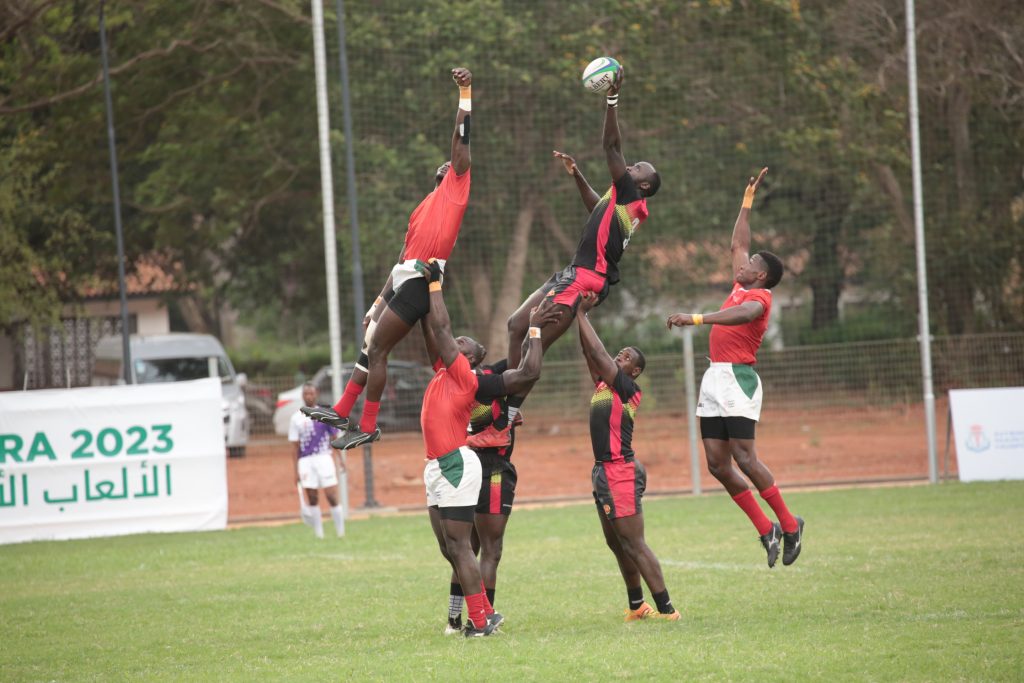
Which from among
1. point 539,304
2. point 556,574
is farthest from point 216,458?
point 539,304

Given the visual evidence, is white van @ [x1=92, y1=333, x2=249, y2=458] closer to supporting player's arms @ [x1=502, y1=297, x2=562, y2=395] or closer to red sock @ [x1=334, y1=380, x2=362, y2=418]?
red sock @ [x1=334, y1=380, x2=362, y2=418]

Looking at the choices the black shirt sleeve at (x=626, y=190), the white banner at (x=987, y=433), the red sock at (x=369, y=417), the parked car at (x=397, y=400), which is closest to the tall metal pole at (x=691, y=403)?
the white banner at (x=987, y=433)

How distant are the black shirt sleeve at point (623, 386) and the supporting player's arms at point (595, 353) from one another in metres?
0.07

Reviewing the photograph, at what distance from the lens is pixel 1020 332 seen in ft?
68.7

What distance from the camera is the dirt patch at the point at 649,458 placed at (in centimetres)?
2158

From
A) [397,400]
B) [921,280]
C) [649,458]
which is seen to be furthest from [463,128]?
[649,458]

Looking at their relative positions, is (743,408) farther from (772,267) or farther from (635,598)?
(635,598)

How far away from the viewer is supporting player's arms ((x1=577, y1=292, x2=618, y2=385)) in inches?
363

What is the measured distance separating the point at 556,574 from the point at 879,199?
1679 centimetres

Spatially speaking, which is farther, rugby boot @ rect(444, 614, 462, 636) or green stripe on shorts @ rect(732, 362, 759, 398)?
green stripe on shorts @ rect(732, 362, 759, 398)

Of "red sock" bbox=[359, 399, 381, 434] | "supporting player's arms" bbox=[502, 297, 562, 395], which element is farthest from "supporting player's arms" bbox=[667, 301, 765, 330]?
"red sock" bbox=[359, 399, 381, 434]

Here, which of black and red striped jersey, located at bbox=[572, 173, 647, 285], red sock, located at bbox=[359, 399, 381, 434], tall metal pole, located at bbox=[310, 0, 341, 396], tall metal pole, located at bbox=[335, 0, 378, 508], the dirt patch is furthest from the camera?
the dirt patch

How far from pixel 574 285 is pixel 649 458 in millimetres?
14970

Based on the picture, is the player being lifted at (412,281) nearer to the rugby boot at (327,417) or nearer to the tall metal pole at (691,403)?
the rugby boot at (327,417)
